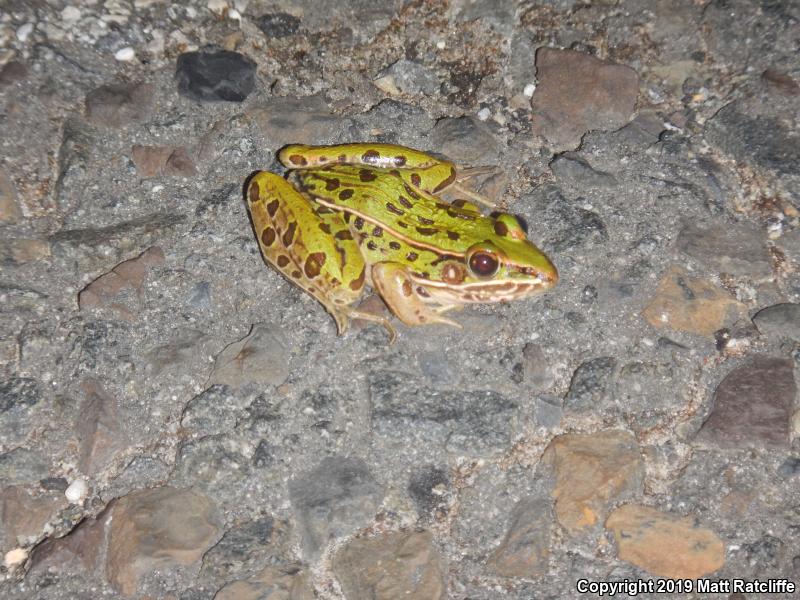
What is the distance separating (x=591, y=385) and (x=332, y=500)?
1.32m

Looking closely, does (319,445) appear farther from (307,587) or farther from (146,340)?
(146,340)

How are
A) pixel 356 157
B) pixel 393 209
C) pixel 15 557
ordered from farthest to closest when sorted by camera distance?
pixel 356 157 → pixel 393 209 → pixel 15 557

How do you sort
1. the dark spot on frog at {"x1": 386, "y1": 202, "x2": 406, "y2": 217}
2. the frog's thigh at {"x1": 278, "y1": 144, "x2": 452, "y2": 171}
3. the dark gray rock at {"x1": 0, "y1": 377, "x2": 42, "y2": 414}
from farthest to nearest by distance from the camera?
the frog's thigh at {"x1": 278, "y1": 144, "x2": 452, "y2": 171}
the dark spot on frog at {"x1": 386, "y1": 202, "x2": 406, "y2": 217}
the dark gray rock at {"x1": 0, "y1": 377, "x2": 42, "y2": 414}

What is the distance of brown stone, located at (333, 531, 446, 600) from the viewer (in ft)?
9.35

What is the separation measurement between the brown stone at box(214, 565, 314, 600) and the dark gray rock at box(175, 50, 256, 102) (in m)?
2.77

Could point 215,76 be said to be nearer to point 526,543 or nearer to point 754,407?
point 526,543

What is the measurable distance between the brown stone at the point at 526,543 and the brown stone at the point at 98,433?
5.71ft

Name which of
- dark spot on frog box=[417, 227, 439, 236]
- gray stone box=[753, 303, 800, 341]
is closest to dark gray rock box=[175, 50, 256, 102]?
dark spot on frog box=[417, 227, 439, 236]

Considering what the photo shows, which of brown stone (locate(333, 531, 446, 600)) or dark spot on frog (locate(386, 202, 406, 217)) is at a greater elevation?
dark spot on frog (locate(386, 202, 406, 217))

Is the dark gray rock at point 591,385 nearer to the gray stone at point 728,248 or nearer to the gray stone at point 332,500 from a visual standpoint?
the gray stone at point 728,248

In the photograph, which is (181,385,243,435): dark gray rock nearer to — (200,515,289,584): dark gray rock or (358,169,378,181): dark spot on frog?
(200,515,289,584): dark gray rock

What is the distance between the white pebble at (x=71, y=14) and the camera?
4426 millimetres

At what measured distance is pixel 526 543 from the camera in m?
2.99


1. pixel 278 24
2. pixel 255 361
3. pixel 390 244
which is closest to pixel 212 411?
pixel 255 361
